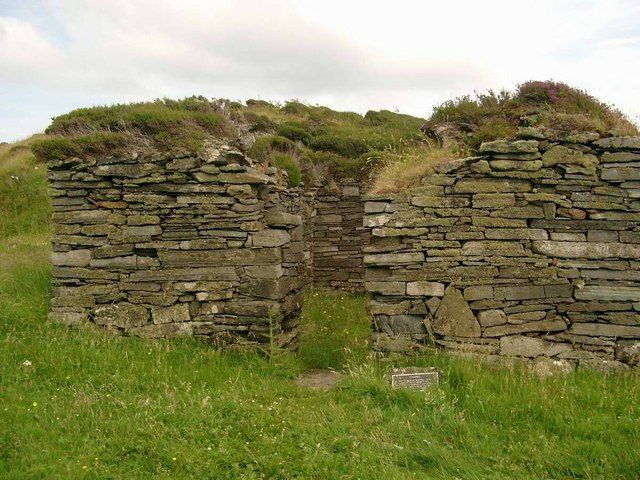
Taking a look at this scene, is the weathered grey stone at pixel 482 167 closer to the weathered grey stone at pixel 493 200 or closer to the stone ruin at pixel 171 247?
the weathered grey stone at pixel 493 200

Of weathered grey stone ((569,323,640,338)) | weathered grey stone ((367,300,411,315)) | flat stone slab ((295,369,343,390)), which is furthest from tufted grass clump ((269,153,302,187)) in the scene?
weathered grey stone ((569,323,640,338))

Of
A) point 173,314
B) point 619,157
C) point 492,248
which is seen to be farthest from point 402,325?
point 619,157

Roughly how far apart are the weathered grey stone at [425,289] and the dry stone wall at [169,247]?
1.76 m

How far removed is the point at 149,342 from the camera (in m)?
7.00

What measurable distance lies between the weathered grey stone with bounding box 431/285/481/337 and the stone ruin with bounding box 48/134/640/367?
0.5 inches

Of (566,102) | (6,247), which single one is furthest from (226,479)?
(6,247)

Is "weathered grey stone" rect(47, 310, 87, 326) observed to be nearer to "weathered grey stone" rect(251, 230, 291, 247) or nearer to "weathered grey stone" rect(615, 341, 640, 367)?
"weathered grey stone" rect(251, 230, 291, 247)

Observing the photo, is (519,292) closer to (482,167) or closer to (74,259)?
(482,167)

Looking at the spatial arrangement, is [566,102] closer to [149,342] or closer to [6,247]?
[149,342]

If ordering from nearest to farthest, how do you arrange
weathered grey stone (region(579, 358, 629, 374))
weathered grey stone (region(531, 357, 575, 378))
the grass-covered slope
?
weathered grey stone (region(531, 357, 575, 378)), weathered grey stone (region(579, 358, 629, 374)), the grass-covered slope

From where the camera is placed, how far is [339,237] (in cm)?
1323

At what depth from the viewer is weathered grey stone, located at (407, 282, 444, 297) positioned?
22.3 ft

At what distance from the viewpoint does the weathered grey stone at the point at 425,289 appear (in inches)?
268

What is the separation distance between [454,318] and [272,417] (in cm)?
281
